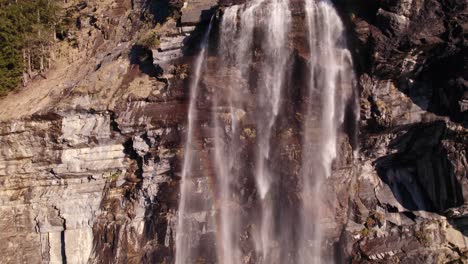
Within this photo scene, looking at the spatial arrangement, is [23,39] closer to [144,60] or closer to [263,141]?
[144,60]

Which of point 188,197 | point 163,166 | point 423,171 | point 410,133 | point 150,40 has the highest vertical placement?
point 150,40

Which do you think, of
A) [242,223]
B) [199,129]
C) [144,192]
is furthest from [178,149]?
[242,223]

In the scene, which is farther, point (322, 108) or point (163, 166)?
point (163, 166)

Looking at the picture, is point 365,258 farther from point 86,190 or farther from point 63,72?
point 63,72

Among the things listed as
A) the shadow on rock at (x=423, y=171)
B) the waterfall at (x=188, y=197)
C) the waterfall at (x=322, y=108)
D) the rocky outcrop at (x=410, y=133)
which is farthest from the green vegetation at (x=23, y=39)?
the shadow on rock at (x=423, y=171)

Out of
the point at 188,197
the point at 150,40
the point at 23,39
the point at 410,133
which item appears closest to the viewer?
the point at 188,197

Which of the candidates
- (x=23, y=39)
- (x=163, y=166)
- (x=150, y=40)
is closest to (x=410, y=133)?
(x=163, y=166)

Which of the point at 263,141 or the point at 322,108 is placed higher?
the point at 322,108

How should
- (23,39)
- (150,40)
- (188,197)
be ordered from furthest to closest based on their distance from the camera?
(23,39), (150,40), (188,197)
